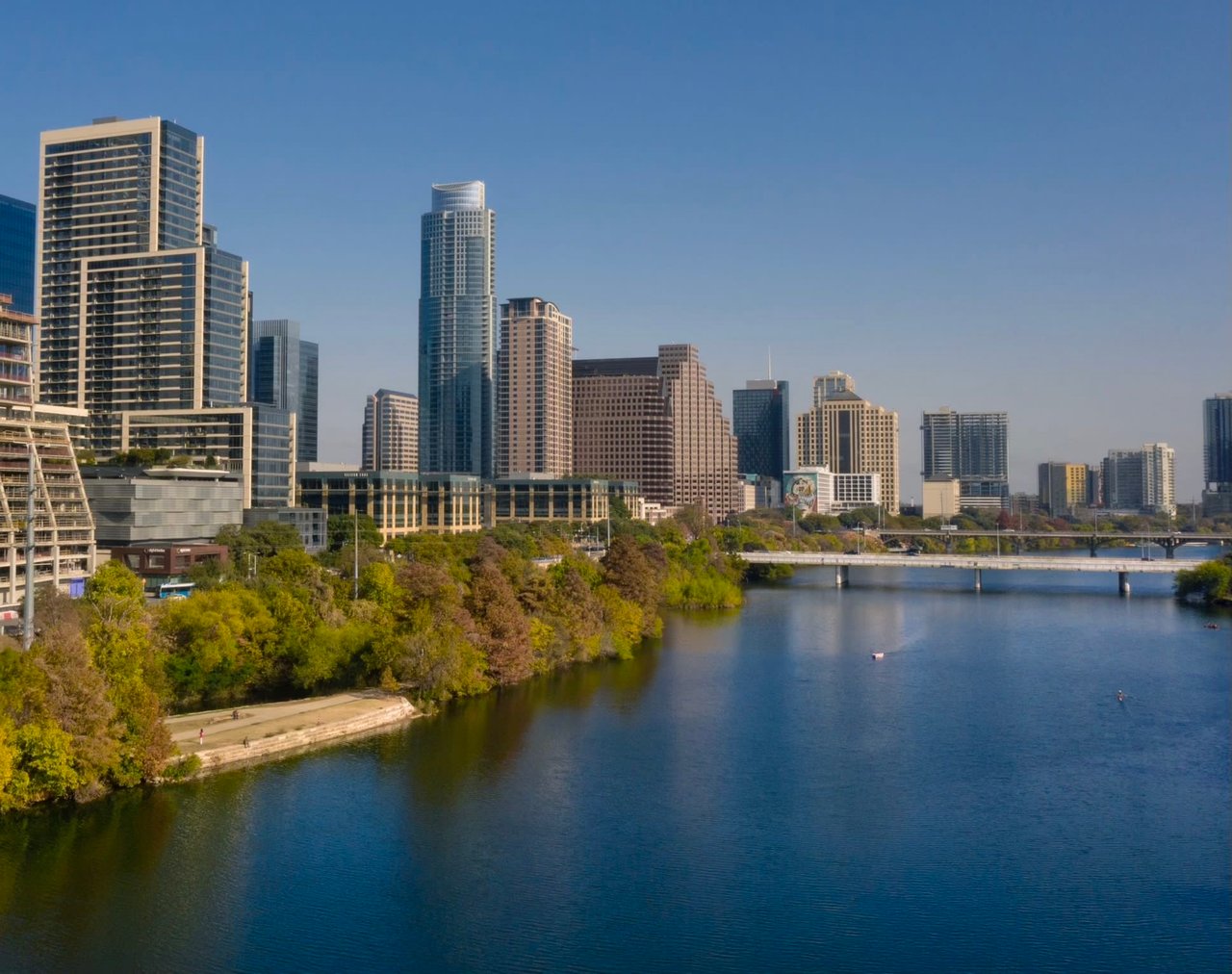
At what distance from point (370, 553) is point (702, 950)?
43.0 meters

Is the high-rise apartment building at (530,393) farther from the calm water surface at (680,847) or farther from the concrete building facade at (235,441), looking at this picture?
the calm water surface at (680,847)

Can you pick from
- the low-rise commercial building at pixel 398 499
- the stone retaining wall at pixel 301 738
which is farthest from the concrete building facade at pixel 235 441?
the stone retaining wall at pixel 301 738

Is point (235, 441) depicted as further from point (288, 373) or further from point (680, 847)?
point (288, 373)

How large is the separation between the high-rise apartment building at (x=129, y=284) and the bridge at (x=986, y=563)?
4602cm

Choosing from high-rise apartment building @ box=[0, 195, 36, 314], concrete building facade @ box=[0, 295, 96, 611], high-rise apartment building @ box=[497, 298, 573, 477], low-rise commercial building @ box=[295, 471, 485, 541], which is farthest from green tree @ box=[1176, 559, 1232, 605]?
high-rise apartment building @ box=[0, 195, 36, 314]

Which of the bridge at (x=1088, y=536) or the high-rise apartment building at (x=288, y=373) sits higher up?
the high-rise apartment building at (x=288, y=373)

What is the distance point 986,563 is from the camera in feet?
283

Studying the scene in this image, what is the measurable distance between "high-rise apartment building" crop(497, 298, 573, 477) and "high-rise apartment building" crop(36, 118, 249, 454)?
5825cm

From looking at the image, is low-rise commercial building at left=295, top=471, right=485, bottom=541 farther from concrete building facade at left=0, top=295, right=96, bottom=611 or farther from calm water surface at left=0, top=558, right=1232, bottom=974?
calm water surface at left=0, top=558, right=1232, bottom=974

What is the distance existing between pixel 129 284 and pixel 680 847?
72.0 metres

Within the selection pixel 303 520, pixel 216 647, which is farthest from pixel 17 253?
pixel 216 647

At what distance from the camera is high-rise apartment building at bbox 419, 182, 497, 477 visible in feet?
543

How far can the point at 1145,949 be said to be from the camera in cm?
2041

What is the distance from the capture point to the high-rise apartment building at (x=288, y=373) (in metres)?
166
